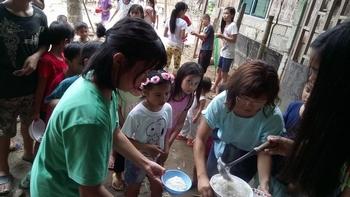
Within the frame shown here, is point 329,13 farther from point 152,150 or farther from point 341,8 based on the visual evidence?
point 152,150

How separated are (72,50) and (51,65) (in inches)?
10.5

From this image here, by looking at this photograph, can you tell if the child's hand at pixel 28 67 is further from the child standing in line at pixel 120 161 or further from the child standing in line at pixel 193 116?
the child standing in line at pixel 193 116

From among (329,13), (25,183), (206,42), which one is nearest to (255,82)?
(25,183)

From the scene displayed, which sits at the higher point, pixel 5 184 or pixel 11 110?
pixel 11 110

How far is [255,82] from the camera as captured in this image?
5.37 ft

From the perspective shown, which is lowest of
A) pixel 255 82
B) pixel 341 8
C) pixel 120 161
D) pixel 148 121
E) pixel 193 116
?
pixel 120 161

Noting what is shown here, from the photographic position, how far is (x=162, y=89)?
7.34ft

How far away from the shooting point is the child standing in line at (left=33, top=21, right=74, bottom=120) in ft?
8.10

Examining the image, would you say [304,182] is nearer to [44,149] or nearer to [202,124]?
[202,124]

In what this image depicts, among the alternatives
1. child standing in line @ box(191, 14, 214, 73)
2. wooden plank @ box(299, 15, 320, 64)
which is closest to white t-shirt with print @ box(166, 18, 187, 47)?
child standing in line @ box(191, 14, 214, 73)

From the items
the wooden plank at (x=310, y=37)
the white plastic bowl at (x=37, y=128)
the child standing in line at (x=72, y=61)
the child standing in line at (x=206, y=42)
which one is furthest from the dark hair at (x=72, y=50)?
the wooden plank at (x=310, y=37)

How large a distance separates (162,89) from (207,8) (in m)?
9.98

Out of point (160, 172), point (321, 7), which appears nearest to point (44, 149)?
point (160, 172)

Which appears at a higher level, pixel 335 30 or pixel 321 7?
pixel 321 7
